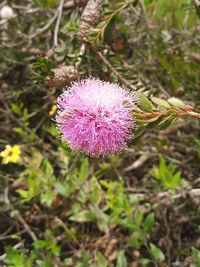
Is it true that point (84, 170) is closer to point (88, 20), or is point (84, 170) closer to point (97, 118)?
point (88, 20)

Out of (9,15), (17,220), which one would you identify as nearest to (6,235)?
(17,220)

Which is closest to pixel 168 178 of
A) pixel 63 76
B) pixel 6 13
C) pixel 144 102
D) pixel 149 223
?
pixel 149 223

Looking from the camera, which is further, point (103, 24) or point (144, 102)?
point (103, 24)

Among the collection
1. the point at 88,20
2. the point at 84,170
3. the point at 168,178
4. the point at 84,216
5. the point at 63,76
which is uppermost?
the point at 88,20

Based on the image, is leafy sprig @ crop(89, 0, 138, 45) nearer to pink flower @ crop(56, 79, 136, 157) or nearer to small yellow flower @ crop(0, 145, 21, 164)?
pink flower @ crop(56, 79, 136, 157)

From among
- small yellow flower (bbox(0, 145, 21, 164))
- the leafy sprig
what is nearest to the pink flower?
the leafy sprig

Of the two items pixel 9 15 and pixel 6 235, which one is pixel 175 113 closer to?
pixel 6 235

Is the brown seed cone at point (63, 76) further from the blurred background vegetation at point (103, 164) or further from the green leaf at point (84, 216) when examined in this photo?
the green leaf at point (84, 216)
